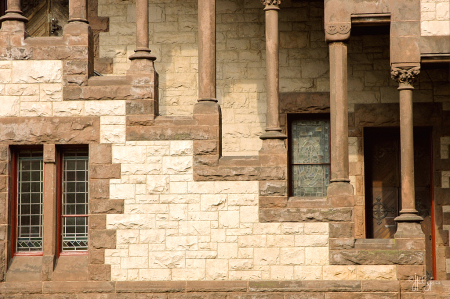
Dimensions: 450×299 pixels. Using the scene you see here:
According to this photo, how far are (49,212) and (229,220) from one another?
2936 mm

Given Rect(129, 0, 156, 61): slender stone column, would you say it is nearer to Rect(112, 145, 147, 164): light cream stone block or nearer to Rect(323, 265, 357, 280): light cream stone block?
Rect(112, 145, 147, 164): light cream stone block

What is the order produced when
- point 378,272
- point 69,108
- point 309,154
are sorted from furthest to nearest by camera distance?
point 309,154 < point 69,108 < point 378,272

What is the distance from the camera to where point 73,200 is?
412 inches

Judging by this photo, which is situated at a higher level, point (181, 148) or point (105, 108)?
point (105, 108)

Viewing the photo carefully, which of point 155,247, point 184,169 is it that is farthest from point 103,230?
point 184,169

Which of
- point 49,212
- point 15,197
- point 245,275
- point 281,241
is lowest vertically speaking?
point 245,275

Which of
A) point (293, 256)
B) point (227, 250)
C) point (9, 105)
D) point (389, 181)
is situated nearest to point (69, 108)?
point (9, 105)

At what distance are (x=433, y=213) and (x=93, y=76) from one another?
6743mm

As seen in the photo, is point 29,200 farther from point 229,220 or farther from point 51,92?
point 229,220

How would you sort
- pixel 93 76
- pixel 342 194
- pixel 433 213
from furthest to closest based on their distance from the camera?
pixel 433 213, pixel 93 76, pixel 342 194

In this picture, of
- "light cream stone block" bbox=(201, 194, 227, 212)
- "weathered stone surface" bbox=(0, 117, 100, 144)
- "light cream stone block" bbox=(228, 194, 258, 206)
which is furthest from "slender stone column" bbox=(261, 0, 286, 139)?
"weathered stone surface" bbox=(0, 117, 100, 144)

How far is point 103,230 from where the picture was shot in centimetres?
1005

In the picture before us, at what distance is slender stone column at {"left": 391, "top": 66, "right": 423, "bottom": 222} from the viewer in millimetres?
9852

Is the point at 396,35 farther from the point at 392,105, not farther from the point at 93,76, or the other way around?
the point at 93,76
